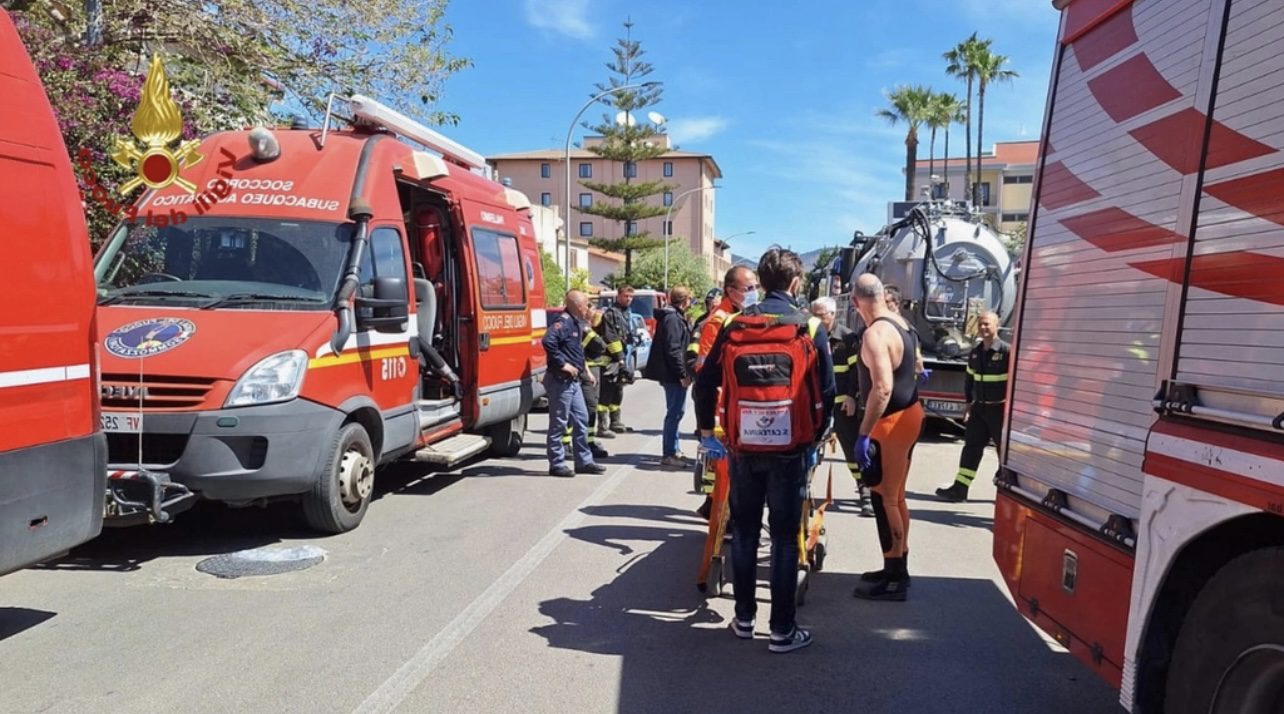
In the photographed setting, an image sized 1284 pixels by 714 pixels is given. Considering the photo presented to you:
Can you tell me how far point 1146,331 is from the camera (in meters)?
2.86

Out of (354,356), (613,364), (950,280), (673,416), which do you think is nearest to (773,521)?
(354,356)

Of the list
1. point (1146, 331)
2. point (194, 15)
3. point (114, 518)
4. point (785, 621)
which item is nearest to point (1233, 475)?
point (1146, 331)

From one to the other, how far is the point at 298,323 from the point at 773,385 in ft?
11.3

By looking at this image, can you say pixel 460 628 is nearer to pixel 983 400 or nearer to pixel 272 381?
pixel 272 381

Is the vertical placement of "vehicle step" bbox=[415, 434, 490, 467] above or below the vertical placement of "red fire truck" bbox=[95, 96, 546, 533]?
below

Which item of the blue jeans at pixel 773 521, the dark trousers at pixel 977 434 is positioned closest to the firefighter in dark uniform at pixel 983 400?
the dark trousers at pixel 977 434

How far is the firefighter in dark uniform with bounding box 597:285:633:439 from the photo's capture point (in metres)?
11.1

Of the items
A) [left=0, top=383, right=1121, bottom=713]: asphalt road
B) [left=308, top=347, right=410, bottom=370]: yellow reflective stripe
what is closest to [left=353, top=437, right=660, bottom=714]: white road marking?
[left=0, top=383, right=1121, bottom=713]: asphalt road

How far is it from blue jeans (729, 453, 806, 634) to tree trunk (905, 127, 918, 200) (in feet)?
133

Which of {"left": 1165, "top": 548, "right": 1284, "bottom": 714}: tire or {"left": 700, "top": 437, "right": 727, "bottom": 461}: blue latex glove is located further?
{"left": 700, "top": 437, "right": 727, "bottom": 461}: blue latex glove

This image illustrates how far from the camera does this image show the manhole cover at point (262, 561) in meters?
5.59

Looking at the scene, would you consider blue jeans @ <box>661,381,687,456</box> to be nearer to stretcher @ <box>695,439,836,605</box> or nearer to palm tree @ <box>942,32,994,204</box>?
stretcher @ <box>695,439,836,605</box>

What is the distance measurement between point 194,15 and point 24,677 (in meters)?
9.04

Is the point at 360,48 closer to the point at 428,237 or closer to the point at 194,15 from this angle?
the point at 194,15
